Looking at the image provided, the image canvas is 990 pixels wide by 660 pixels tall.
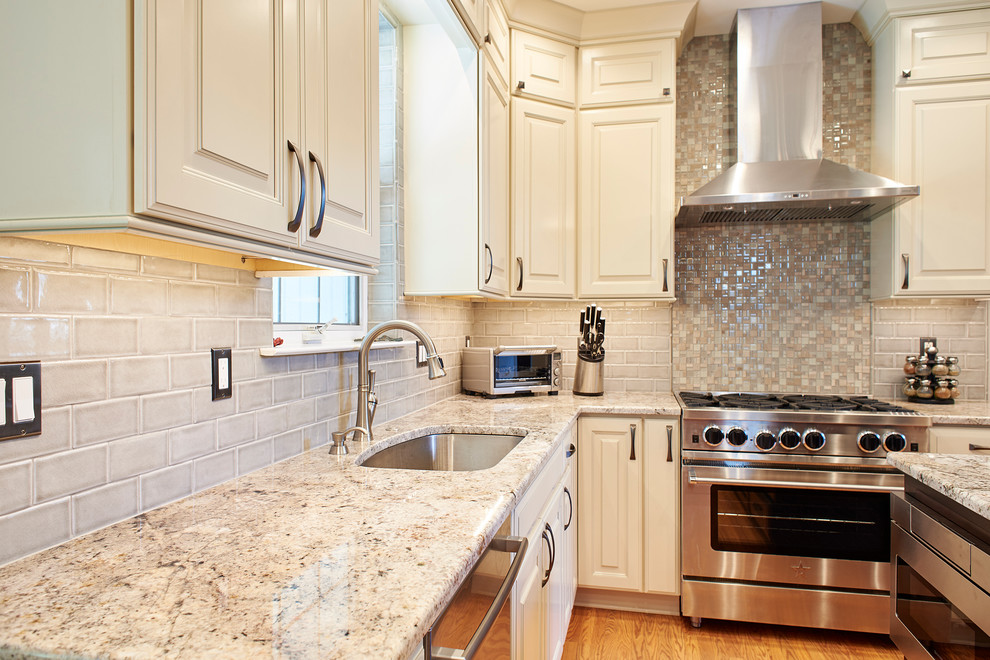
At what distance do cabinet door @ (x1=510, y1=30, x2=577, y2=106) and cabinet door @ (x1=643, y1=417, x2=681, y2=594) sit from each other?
1.63 metres

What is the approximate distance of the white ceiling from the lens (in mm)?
2689

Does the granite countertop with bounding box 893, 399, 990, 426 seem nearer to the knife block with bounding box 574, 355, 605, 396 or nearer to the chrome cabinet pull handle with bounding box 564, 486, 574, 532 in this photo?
the knife block with bounding box 574, 355, 605, 396

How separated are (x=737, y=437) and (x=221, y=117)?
2222 mm

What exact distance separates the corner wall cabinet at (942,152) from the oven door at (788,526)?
998 mm

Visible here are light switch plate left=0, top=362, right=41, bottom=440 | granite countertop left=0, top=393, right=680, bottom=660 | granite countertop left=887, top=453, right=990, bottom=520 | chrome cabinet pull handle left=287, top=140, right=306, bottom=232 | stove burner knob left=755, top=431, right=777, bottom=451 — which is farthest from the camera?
stove burner knob left=755, top=431, right=777, bottom=451

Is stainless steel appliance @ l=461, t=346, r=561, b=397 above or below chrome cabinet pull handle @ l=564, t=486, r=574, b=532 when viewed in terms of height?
above

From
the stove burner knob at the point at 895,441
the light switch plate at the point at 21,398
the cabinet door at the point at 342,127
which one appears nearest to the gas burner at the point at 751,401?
the stove burner knob at the point at 895,441

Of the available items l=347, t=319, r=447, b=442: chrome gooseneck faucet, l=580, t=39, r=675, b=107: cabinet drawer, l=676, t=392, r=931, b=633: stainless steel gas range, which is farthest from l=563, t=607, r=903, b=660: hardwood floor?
l=580, t=39, r=675, b=107: cabinet drawer

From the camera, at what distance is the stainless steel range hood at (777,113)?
2629 millimetres

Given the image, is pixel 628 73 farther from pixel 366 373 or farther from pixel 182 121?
pixel 182 121

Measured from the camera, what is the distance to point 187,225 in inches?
30.1

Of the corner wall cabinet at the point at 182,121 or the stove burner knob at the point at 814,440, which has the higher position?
the corner wall cabinet at the point at 182,121

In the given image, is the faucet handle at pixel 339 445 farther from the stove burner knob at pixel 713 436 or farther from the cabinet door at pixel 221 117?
the stove burner knob at pixel 713 436

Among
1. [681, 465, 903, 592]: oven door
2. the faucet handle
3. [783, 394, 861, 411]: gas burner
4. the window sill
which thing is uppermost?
the window sill
